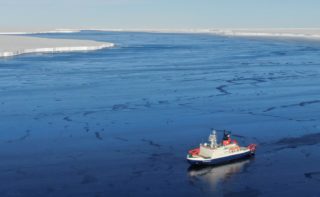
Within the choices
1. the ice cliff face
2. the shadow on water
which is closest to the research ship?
the shadow on water

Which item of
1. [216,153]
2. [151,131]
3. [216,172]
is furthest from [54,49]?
[216,172]

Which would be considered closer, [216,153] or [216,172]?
[216,172]

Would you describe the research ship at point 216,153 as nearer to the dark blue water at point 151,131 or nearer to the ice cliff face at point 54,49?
the dark blue water at point 151,131

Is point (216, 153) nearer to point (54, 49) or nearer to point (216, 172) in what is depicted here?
point (216, 172)

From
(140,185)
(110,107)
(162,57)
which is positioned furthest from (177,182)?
(162,57)

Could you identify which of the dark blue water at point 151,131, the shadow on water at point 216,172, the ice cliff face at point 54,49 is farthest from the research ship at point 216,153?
the ice cliff face at point 54,49

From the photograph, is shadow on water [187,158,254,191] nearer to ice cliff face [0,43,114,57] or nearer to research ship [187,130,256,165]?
research ship [187,130,256,165]
